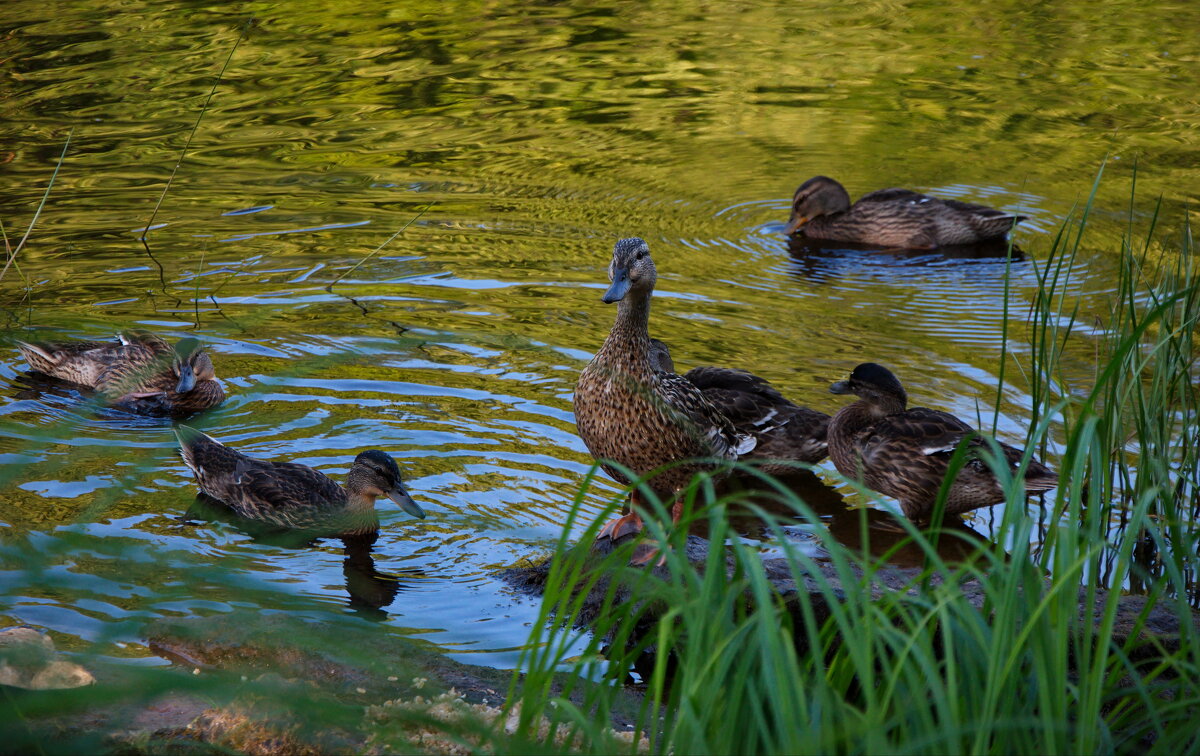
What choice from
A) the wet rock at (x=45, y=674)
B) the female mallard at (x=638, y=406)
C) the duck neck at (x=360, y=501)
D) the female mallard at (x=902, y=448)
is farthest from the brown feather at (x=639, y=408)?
the wet rock at (x=45, y=674)

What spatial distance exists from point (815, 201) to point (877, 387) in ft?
12.4

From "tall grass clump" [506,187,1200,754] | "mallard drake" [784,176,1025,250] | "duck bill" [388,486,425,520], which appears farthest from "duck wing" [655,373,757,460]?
"mallard drake" [784,176,1025,250]

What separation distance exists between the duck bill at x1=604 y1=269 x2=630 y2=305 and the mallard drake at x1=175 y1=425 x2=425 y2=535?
1.20m

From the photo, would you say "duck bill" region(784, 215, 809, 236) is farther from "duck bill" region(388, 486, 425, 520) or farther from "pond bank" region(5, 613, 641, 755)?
"pond bank" region(5, 613, 641, 755)

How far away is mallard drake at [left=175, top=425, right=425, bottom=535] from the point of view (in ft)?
18.1

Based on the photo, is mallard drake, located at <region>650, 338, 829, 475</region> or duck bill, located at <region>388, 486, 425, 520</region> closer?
duck bill, located at <region>388, 486, 425, 520</region>

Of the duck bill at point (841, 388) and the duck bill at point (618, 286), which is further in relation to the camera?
the duck bill at point (841, 388)

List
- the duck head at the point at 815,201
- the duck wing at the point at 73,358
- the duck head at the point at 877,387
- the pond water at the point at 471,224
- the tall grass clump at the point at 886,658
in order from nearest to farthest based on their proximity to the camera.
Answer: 1. the tall grass clump at the point at 886,658
2. the pond water at the point at 471,224
3. the duck head at the point at 877,387
4. the duck wing at the point at 73,358
5. the duck head at the point at 815,201

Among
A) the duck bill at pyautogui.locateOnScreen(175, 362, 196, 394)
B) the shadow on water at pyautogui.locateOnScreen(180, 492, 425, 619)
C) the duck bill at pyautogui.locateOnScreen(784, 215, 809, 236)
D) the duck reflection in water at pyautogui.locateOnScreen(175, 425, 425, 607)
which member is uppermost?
the duck bill at pyautogui.locateOnScreen(784, 215, 809, 236)

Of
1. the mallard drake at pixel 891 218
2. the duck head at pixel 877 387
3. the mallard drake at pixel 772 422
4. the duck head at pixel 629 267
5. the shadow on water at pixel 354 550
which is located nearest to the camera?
the shadow on water at pixel 354 550

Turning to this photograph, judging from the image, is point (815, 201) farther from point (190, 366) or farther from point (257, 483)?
point (257, 483)

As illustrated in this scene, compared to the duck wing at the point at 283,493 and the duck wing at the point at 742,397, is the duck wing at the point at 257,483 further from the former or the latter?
the duck wing at the point at 742,397

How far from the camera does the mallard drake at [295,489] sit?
5.52 meters

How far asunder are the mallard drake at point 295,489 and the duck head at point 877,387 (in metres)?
2.22
